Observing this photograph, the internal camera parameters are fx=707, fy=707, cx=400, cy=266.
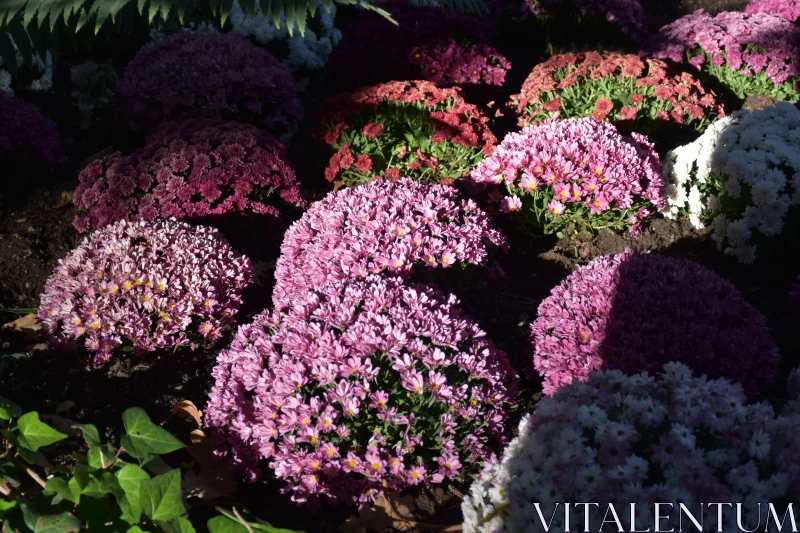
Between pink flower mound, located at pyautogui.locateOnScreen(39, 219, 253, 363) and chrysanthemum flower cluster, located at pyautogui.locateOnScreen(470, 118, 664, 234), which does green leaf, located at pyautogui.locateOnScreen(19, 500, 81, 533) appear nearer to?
pink flower mound, located at pyautogui.locateOnScreen(39, 219, 253, 363)

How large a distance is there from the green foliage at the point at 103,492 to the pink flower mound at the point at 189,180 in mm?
2221

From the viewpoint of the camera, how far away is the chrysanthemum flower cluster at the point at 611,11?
7.80 metres

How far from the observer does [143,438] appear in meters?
2.19

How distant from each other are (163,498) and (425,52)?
535cm

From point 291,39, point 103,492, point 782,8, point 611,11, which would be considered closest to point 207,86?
point 291,39

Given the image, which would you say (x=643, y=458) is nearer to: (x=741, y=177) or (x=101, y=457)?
(x=101, y=457)

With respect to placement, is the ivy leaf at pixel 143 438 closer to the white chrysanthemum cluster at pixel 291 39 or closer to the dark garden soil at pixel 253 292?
the dark garden soil at pixel 253 292

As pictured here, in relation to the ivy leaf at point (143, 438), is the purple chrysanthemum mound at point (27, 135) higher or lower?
higher

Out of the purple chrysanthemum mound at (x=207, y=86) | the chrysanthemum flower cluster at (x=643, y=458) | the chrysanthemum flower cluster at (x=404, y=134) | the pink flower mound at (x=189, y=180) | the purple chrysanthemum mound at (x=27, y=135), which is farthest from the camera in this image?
the purple chrysanthemum mound at (x=207, y=86)

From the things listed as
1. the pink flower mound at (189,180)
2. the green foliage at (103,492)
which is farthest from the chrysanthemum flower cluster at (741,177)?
the green foliage at (103,492)

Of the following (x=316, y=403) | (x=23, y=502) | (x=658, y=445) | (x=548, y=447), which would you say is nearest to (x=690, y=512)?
(x=658, y=445)

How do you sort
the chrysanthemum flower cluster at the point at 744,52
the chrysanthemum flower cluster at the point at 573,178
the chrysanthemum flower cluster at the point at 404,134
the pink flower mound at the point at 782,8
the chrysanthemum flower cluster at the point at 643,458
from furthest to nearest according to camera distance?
1. the pink flower mound at the point at 782,8
2. the chrysanthemum flower cluster at the point at 744,52
3. the chrysanthemum flower cluster at the point at 404,134
4. the chrysanthemum flower cluster at the point at 573,178
5. the chrysanthemum flower cluster at the point at 643,458

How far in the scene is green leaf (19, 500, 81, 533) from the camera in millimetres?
1827

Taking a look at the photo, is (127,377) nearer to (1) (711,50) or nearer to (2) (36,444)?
(2) (36,444)
